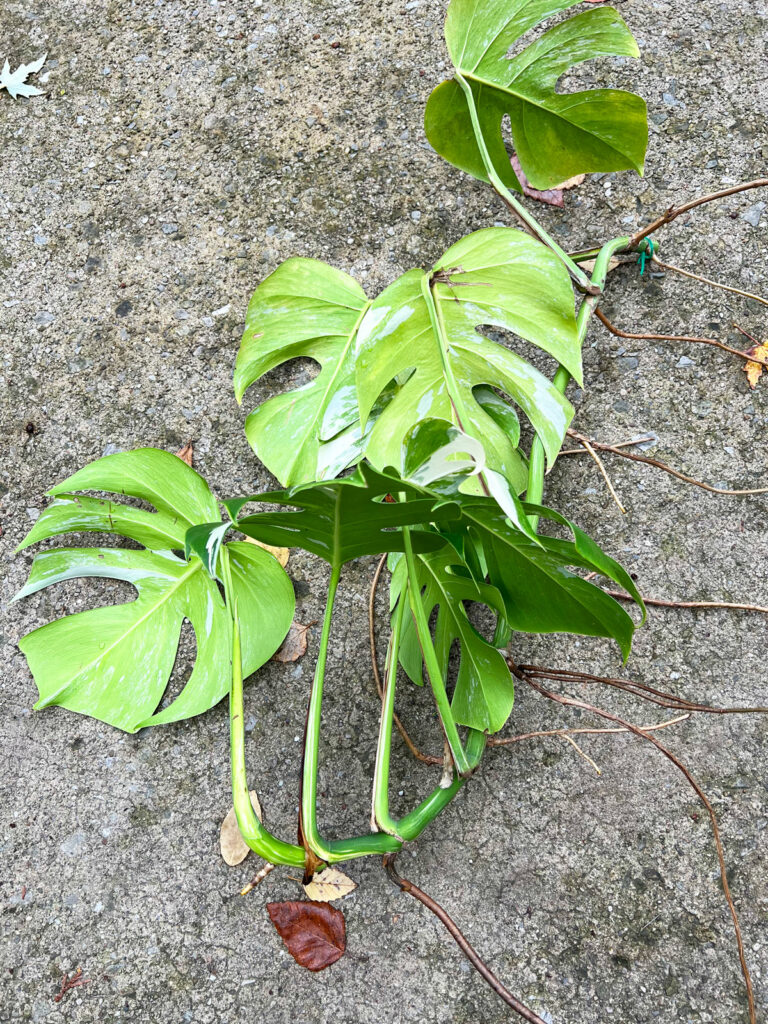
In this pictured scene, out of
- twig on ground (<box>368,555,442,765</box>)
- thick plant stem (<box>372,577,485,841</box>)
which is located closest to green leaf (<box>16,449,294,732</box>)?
twig on ground (<box>368,555,442,765</box>)

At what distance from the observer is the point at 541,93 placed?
1469 millimetres

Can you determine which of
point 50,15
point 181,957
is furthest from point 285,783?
point 50,15

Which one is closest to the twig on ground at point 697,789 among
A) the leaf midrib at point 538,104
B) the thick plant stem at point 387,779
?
the thick plant stem at point 387,779

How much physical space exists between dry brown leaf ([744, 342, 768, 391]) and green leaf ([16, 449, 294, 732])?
0.98 m

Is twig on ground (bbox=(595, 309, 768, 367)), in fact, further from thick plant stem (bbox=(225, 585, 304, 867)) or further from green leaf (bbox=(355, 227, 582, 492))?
thick plant stem (bbox=(225, 585, 304, 867))

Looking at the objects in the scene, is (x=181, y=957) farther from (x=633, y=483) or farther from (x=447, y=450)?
(x=633, y=483)

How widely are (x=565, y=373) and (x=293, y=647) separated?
722 millimetres

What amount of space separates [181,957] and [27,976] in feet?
0.87

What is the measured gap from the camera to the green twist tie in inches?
62.8

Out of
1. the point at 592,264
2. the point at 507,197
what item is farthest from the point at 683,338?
the point at 507,197

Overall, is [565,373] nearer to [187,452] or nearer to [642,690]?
[642,690]

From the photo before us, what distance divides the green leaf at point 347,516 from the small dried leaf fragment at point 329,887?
56 centimetres

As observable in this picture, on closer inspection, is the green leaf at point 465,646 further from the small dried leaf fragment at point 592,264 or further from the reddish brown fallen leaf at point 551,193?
the reddish brown fallen leaf at point 551,193

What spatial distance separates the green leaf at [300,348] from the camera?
140cm
